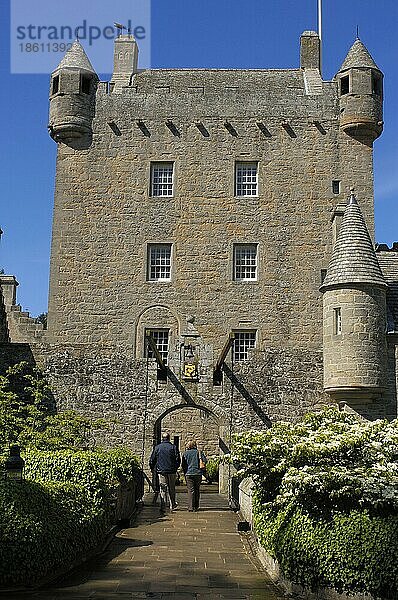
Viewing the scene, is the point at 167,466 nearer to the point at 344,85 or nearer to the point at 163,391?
the point at 163,391

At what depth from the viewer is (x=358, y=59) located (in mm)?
30000

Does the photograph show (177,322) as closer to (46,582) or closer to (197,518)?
(197,518)

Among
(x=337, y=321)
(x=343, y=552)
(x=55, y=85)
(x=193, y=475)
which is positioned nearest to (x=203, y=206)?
(x=55, y=85)

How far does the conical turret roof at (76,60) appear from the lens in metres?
30.8

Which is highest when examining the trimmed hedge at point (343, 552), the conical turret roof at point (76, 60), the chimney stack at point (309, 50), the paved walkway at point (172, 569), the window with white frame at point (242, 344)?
the chimney stack at point (309, 50)

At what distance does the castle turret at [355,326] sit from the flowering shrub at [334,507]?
33.2 feet

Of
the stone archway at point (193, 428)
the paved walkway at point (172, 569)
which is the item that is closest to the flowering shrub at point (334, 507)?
the paved walkway at point (172, 569)

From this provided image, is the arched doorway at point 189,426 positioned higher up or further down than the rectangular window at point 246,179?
further down

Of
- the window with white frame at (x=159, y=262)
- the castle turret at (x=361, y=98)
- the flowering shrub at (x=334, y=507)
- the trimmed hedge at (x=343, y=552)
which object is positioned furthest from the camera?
the window with white frame at (x=159, y=262)

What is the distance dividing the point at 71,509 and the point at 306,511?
3.37m

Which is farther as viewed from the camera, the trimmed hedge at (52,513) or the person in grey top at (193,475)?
the person in grey top at (193,475)

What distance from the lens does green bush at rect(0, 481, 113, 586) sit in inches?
365

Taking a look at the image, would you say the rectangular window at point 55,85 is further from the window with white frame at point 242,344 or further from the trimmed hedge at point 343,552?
the trimmed hedge at point 343,552

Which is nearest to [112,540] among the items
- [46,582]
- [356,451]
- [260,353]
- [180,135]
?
[46,582]
